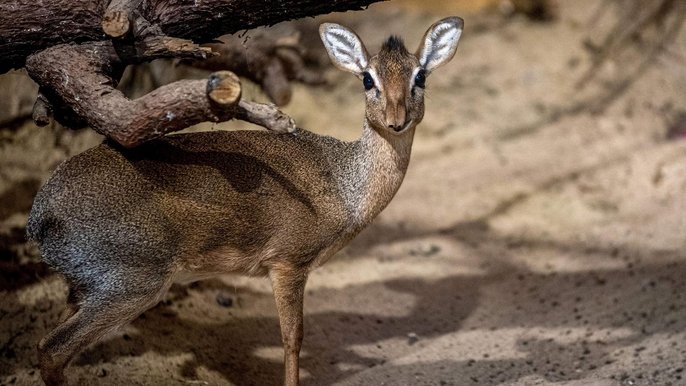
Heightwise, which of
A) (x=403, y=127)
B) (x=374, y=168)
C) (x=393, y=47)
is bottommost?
(x=374, y=168)

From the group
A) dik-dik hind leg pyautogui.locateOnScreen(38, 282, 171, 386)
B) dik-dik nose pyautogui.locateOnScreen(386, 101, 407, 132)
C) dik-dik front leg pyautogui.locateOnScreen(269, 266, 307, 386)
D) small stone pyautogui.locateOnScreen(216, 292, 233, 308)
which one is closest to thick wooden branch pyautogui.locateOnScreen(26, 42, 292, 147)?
dik-dik hind leg pyautogui.locateOnScreen(38, 282, 171, 386)

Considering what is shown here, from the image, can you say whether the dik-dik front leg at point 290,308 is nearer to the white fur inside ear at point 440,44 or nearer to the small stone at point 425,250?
the white fur inside ear at point 440,44

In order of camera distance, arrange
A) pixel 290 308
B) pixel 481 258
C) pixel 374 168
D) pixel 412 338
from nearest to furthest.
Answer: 1. pixel 290 308
2. pixel 374 168
3. pixel 412 338
4. pixel 481 258

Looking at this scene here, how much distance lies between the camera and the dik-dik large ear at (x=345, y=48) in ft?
16.6

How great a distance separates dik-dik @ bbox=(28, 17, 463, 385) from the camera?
4176 millimetres

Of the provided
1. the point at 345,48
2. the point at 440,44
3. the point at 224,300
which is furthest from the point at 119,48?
the point at 224,300

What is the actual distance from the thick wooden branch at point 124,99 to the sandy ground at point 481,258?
156 cm

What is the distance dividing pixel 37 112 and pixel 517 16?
7296 mm

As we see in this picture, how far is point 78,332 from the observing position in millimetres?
4160

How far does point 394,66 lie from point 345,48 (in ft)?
1.19

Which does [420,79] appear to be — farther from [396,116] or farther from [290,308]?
[290,308]

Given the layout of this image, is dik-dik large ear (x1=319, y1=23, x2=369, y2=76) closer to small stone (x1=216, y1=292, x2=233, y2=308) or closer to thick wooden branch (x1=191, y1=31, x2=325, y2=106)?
thick wooden branch (x1=191, y1=31, x2=325, y2=106)

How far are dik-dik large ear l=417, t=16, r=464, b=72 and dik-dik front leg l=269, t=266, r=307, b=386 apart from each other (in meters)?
1.39

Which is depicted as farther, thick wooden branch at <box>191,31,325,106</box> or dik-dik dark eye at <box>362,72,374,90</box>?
thick wooden branch at <box>191,31,325,106</box>
